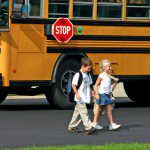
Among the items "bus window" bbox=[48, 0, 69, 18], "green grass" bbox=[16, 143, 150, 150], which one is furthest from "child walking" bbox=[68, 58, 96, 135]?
"bus window" bbox=[48, 0, 69, 18]

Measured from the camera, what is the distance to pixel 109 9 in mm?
18594

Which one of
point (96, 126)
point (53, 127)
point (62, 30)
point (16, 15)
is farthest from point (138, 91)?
point (96, 126)

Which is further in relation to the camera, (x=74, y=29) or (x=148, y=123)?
(x=74, y=29)

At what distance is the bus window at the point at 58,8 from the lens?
17.9 m

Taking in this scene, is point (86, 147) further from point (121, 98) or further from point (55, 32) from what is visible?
point (121, 98)

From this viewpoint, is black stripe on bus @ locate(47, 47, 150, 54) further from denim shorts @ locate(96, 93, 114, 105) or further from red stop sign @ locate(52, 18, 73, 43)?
denim shorts @ locate(96, 93, 114, 105)

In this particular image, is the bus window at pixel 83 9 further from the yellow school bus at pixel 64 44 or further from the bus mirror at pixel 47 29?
the bus mirror at pixel 47 29

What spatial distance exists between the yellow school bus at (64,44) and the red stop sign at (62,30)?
0.27ft

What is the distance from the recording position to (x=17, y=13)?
17344mm

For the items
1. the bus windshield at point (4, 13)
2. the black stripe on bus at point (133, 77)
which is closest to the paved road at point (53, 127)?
the black stripe on bus at point (133, 77)

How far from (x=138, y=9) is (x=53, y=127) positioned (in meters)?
5.25

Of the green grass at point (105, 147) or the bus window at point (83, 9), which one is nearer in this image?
the green grass at point (105, 147)

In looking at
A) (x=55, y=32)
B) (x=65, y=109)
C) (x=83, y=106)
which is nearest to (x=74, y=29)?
(x=55, y=32)

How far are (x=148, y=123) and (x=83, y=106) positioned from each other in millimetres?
2235
